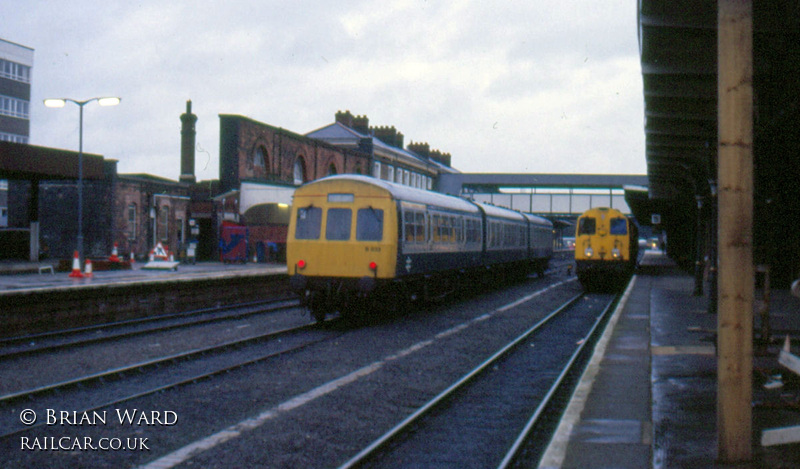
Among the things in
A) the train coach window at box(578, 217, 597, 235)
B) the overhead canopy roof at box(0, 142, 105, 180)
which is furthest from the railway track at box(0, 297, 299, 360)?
the train coach window at box(578, 217, 597, 235)

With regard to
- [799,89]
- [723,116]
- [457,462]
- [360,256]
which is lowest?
[457,462]

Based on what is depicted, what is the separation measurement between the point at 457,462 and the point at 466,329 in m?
8.63

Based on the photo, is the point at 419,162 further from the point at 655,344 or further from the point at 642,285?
the point at 655,344

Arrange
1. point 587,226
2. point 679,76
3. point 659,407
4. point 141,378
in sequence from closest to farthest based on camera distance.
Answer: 1. point 659,407
2. point 141,378
3. point 679,76
4. point 587,226

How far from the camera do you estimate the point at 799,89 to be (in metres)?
11.7

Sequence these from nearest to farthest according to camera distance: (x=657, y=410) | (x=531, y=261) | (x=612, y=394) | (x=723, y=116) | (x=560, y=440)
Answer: (x=723, y=116)
(x=560, y=440)
(x=657, y=410)
(x=612, y=394)
(x=531, y=261)

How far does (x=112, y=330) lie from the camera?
1462cm

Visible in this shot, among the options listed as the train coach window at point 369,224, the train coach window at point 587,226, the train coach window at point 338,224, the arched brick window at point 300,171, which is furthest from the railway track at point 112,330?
the arched brick window at point 300,171

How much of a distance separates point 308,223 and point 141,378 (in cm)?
640

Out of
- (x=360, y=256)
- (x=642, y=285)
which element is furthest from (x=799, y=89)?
(x=642, y=285)

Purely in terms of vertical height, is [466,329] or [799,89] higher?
[799,89]

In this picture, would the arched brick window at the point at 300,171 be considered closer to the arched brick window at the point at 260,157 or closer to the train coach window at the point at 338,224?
the arched brick window at the point at 260,157

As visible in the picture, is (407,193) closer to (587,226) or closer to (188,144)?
(587,226)

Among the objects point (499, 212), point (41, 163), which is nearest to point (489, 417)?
point (499, 212)
